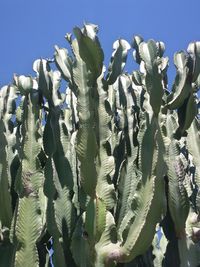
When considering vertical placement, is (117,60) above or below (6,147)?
above

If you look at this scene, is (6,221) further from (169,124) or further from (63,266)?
(169,124)

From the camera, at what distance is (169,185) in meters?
2.91

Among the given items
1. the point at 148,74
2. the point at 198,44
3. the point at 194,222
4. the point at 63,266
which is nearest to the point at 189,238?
the point at 194,222

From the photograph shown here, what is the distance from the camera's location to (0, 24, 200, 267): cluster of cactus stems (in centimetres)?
262

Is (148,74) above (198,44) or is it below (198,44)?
below

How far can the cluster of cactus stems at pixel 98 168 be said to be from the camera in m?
2.62

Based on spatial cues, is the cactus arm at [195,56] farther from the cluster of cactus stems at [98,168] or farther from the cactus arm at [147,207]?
the cactus arm at [147,207]

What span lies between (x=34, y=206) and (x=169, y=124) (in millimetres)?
888

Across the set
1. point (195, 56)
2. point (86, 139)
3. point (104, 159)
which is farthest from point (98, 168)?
point (195, 56)

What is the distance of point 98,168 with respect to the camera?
2.84 m

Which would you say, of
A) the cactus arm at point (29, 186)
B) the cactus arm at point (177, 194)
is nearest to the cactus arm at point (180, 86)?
the cactus arm at point (177, 194)

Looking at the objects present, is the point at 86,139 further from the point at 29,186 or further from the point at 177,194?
the point at 177,194

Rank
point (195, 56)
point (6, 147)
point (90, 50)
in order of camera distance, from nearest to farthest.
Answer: point (90, 50)
point (195, 56)
point (6, 147)

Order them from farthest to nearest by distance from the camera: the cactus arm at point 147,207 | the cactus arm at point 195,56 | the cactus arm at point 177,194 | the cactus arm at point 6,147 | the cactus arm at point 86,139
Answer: the cactus arm at point 195,56 < the cactus arm at point 6,147 < the cactus arm at point 177,194 < the cactus arm at point 86,139 < the cactus arm at point 147,207
